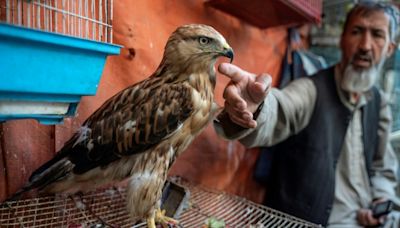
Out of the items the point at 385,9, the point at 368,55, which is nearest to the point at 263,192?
the point at 368,55

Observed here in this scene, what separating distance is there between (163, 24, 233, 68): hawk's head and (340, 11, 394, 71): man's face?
947mm

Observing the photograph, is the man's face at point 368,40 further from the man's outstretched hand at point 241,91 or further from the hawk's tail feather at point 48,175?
the hawk's tail feather at point 48,175

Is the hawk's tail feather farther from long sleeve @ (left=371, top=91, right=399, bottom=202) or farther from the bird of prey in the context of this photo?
long sleeve @ (left=371, top=91, right=399, bottom=202)

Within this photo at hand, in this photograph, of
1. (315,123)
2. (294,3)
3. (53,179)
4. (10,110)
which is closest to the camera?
(10,110)

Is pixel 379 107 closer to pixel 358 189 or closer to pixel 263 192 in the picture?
pixel 358 189

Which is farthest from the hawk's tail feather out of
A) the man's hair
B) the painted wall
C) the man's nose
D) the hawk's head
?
the man's hair

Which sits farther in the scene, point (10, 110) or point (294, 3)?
point (294, 3)

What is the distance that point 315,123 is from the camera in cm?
144

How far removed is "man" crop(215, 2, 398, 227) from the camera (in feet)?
4.59

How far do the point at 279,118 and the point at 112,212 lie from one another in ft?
2.29

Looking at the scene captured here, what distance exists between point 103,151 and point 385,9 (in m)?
1.41

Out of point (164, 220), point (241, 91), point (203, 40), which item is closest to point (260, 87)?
point (241, 91)

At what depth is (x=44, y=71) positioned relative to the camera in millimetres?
578

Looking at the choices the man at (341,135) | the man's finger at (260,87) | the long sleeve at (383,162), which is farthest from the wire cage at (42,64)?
the long sleeve at (383,162)
